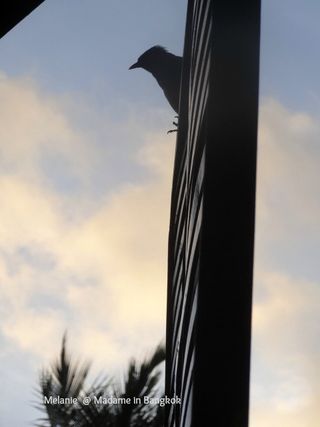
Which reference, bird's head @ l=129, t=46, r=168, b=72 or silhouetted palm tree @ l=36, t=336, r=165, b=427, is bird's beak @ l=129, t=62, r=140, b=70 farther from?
silhouetted palm tree @ l=36, t=336, r=165, b=427

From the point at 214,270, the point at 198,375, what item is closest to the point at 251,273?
the point at 214,270

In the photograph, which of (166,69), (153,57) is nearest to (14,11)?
(166,69)

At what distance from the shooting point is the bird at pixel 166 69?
6.59m

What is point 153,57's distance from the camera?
7.13 m

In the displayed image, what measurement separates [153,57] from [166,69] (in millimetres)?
443

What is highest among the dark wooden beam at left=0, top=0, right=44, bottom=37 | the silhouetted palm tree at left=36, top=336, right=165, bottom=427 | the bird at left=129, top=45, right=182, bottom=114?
the bird at left=129, top=45, right=182, bottom=114

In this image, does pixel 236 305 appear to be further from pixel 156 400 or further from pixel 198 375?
pixel 156 400

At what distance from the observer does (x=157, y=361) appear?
2.44m

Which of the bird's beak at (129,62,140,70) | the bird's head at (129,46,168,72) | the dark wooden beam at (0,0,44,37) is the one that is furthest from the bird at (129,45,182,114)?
the dark wooden beam at (0,0,44,37)

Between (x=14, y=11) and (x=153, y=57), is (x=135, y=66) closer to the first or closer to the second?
(x=153, y=57)

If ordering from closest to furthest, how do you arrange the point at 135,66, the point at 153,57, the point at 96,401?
the point at 96,401 → the point at 153,57 → the point at 135,66

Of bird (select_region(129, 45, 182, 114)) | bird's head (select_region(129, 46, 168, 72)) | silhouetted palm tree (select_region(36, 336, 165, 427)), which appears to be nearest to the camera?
silhouetted palm tree (select_region(36, 336, 165, 427))

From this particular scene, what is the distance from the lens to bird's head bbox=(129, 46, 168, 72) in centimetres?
696

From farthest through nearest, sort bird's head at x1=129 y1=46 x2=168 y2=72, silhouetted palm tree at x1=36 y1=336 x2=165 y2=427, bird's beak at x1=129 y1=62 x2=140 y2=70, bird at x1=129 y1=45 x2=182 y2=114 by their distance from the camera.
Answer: bird's beak at x1=129 y1=62 x2=140 y2=70, bird's head at x1=129 y1=46 x2=168 y2=72, bird at x1=129 y1=45 x2=182 y2=114, silhouetted palm tree at x1=36 y1=336 x2=165 y2=427
